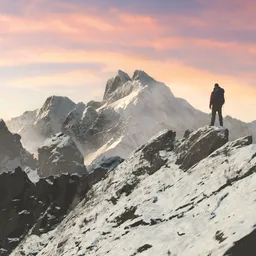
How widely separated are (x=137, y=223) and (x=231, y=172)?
5671 mm

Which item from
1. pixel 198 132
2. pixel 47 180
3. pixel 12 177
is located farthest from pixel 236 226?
pixel 12 177

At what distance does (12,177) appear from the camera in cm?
5825

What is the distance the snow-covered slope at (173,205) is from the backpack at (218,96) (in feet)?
11.0

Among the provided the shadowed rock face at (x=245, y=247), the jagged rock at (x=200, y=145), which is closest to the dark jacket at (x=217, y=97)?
the jagged rock at (x=200, y=145)

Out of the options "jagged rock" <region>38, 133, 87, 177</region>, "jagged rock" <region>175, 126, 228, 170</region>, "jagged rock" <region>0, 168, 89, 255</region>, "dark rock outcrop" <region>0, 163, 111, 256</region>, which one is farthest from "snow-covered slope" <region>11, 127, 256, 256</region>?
"jagged rock" <region>38, 133, 87, 177</region>

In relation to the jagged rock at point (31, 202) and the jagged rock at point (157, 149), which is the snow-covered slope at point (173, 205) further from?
the jagged rock at point (31, 202)

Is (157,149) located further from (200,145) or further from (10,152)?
(10,152)

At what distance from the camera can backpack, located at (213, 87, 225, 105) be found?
102 feet

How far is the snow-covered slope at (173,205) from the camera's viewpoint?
57.1ft

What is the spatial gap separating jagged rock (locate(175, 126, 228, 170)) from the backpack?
3.12m

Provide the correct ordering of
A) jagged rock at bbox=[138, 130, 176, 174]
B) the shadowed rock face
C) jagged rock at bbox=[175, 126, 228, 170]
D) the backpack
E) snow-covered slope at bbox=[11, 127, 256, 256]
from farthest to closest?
the backpack
jagged rock at bbox=[138, 130, 176, 174]
jagged rock at bbox=[175, 126, 228, 170]
snow-covered slope at bbox=[11, 127, 256, 256]
the shadowed rock face

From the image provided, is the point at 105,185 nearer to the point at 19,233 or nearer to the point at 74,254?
the point at 74,254

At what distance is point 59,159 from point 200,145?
359 feet

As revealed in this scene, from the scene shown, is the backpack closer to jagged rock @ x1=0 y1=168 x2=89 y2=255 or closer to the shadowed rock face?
the shadowed rock face
